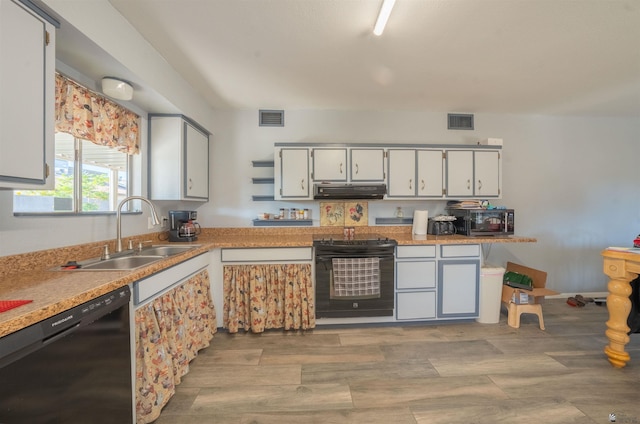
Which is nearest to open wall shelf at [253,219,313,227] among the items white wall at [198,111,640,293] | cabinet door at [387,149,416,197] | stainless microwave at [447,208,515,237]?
white wall at [198,111,640,293]

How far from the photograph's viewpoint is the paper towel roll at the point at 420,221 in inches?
124

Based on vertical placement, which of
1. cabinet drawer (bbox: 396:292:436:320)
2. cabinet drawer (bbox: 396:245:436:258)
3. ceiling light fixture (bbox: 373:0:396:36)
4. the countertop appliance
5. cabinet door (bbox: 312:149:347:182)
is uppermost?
ceiling light fixture (bbox: 373:0:396:36)

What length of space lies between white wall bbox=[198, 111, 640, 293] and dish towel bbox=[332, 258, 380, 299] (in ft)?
2.84

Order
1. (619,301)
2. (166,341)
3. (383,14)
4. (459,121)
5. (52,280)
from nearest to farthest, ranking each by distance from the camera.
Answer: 1. (52,280)
2. (383,14)
3. (166,341)
4. (619,301)
5. (459,121)

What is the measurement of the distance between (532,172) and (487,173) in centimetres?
94

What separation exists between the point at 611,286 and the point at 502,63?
2025 millimetres

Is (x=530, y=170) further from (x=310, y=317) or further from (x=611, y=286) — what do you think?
(x=310, y=317)

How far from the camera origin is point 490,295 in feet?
9.29

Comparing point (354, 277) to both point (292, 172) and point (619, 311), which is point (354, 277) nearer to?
point (292, 172)

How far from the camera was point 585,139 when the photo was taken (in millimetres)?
3623

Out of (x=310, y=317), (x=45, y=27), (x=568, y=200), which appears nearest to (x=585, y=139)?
(x=568, y=200)

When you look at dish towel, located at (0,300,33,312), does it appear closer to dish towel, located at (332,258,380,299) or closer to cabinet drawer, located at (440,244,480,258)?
dish towel, located at (332,258,380,299)

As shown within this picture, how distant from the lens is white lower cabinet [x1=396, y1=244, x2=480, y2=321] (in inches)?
109

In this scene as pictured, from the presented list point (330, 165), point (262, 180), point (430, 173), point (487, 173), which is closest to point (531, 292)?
point (487, 173)
